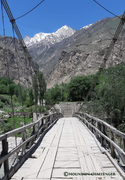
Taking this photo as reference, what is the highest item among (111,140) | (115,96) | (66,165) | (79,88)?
(79,88)

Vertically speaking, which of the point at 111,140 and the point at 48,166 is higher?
the point at 111,140

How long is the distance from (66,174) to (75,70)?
11847 cm

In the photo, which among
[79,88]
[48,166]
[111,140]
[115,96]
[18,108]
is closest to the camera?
[48,166]

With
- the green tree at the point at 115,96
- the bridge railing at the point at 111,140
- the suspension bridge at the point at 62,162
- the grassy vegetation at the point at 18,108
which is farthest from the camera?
the green tree at the point at 115,96

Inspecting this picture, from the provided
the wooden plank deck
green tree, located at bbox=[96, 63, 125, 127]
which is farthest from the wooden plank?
green tree, located at bbox=[96, 63, 125, 127]

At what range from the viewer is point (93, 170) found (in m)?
3.67

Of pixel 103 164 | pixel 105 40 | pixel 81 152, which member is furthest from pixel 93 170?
pixel 105 40

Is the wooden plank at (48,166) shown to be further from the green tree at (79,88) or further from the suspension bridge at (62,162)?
the green tree at (79,88)

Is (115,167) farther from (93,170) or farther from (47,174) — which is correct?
(47,174)

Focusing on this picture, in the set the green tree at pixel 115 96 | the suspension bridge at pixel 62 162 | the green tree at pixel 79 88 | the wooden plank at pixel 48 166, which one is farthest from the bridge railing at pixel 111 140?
the green tree at pixel 79 88

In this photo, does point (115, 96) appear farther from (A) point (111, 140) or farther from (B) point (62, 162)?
(B) point (62, 162)

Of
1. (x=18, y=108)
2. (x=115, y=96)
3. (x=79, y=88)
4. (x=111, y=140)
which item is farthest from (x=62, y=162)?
(x=18, y=108)

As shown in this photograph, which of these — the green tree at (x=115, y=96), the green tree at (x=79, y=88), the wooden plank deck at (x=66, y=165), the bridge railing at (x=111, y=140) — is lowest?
the wooden plank deck at (x=66, y=165)

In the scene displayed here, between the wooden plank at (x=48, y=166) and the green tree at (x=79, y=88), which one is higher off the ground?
the green tree at (x=79, y=88)
